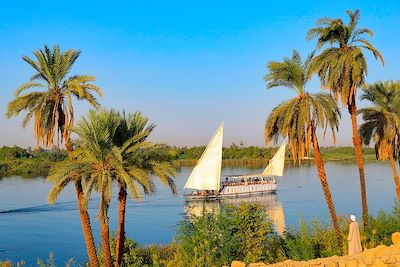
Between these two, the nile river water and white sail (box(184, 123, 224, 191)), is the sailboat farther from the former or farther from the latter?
the nile river water

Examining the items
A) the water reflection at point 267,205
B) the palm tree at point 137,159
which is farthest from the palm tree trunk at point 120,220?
the water reflection at point 267,205

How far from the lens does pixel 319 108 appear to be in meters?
17.2

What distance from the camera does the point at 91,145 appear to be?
14.8 metres

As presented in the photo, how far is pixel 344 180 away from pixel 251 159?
174 ft

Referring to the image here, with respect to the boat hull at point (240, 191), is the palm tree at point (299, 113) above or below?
above

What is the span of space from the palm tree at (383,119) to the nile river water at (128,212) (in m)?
6.63

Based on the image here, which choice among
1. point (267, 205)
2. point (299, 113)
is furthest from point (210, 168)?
point (299, 113)

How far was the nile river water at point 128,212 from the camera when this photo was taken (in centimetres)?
3309

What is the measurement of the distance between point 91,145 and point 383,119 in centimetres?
1560

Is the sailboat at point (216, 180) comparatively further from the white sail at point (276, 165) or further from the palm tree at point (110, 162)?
the palm tree at point (110, 162)

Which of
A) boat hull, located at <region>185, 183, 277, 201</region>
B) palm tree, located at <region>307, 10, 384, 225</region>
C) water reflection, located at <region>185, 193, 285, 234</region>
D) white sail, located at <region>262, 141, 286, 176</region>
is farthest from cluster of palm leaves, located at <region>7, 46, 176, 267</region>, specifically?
white sail, located at <region>262, 141, 286, 176</region>

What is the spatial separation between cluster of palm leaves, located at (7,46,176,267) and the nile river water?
377 inches

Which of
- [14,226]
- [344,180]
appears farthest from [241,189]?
[14,226]

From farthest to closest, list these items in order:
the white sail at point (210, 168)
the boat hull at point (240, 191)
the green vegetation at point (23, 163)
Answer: the green vegetation at point (23, 163) → the boat hull at point (240, 191) → the white sail at point (210, 168)
